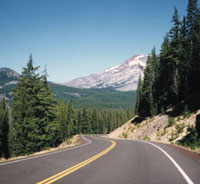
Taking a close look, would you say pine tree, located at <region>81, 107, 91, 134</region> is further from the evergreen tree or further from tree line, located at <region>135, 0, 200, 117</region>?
the evergreen tree

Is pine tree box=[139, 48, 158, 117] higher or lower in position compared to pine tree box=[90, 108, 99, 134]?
higher

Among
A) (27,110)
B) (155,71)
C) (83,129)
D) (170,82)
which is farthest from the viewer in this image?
(83,129)

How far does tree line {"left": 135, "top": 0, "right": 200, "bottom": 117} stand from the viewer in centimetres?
3644

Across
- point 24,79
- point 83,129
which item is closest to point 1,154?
point 24,79

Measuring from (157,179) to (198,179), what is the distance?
1387mm

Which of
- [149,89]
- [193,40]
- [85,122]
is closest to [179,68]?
[193,40]

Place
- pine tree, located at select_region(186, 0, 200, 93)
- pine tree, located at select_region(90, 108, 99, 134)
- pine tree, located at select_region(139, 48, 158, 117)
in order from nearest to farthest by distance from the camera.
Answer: pine tree, located at select_region(186, 0, 200, 93) → pine tree, located at select_region(139, 48, 158, 117) → pine tree, located at select_region(90, 108, 99, 134)

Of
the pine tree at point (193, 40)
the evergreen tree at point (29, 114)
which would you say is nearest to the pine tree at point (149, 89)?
the pine tree at point (193, 40)

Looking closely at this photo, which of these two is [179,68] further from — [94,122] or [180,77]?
[94,122]

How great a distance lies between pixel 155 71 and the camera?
61.0 metres

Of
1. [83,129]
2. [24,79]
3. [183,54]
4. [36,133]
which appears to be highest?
[183,54]

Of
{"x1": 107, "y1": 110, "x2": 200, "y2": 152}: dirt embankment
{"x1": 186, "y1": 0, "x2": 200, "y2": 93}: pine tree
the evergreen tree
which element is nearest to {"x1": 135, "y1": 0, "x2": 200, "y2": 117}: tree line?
{"x1": 186, "y1": 0, "x2": 200, "y2": 93}: pine tree

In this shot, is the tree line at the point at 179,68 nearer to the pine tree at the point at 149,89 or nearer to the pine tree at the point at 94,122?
the pine tree at the point at 149,89

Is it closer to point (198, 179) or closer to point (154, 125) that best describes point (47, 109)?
point (154, 125)
